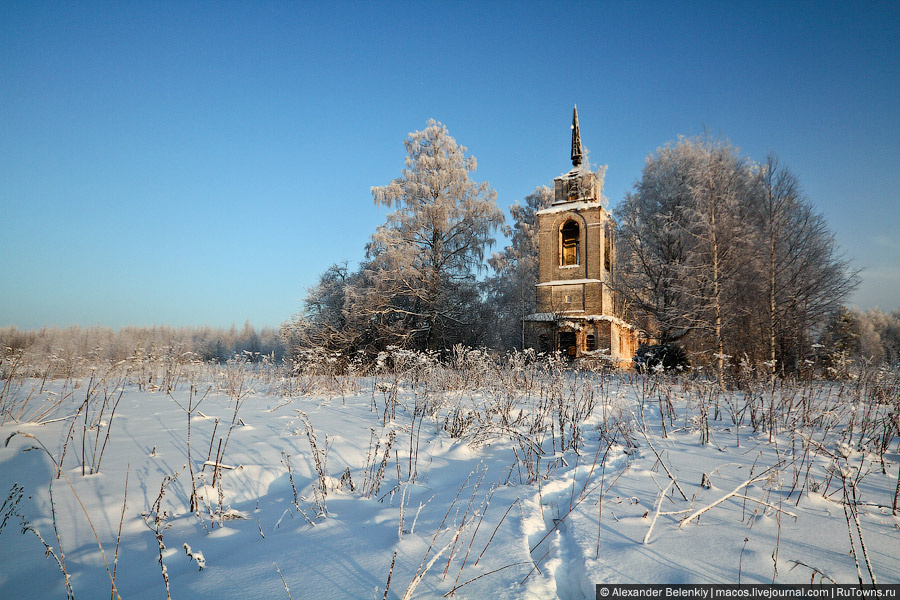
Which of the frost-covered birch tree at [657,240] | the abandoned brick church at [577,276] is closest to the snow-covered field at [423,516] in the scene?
the frost-covered birch tree at [657,240]

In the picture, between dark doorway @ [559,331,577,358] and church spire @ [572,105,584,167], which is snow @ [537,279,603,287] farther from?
church spire @ [572,105,584,167]

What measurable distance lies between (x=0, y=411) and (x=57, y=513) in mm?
3315

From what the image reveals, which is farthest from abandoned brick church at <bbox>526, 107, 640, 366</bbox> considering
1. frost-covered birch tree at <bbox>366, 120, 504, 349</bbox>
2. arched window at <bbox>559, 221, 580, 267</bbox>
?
frost-covered birch tree at <bbox>366, 120, 504, 349</bbox>

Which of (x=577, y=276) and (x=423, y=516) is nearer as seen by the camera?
(x=423, y=516)

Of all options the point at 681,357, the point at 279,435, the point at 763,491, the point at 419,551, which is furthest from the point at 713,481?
the point at 681,357

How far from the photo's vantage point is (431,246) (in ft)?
61.1

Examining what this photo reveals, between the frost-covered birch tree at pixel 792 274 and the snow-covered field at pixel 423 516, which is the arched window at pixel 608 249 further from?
the snow-covered field at pixel 423 516

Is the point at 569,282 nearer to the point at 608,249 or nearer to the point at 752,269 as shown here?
the point at 608,249

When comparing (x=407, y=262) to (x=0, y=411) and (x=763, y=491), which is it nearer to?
(x=0, y=411)

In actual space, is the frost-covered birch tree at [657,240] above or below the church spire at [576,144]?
below

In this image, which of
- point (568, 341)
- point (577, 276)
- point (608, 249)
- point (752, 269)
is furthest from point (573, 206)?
point (752, 269)

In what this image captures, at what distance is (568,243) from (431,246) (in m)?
8.06

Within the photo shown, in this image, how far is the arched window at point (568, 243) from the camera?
21.0m

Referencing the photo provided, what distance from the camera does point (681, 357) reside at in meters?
15.1
